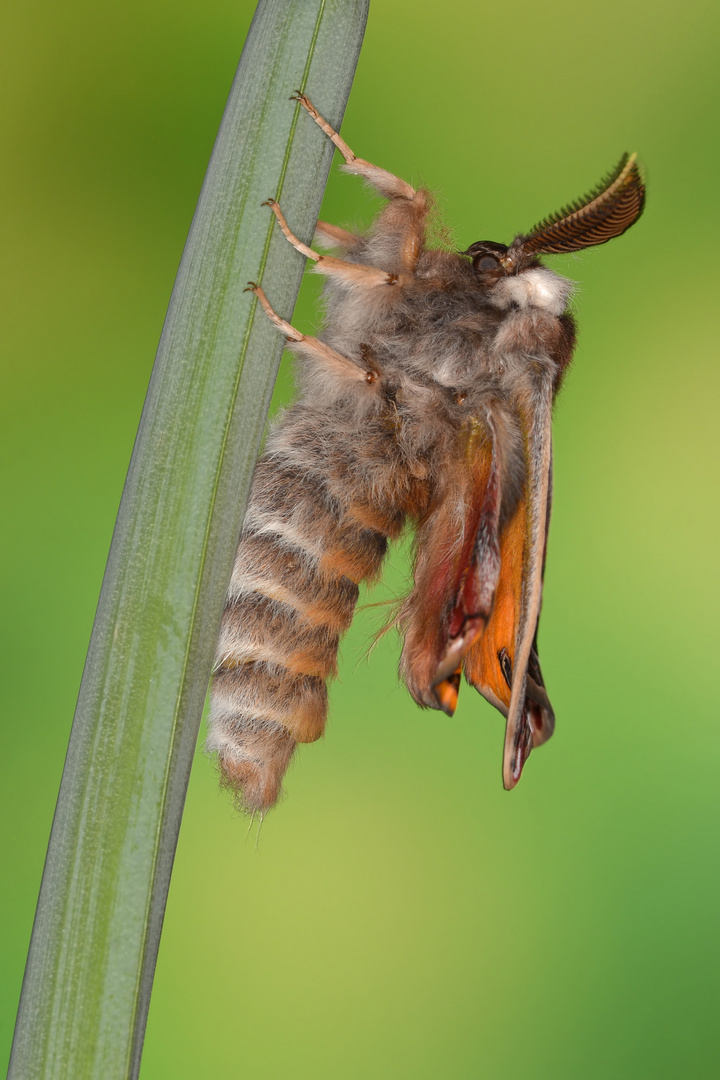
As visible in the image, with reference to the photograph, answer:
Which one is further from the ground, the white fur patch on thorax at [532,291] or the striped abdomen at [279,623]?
the white fur patch on thorax at [532,291]

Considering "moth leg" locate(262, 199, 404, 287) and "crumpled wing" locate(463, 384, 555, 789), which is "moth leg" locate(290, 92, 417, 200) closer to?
"moth leg" locate(262, 199, 404, 287)

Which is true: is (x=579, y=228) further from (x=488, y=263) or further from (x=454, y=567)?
(x=454, y=567)

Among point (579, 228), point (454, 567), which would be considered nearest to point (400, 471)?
point (454, 567)

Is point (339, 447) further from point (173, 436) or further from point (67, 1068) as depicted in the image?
point (67, 1068)

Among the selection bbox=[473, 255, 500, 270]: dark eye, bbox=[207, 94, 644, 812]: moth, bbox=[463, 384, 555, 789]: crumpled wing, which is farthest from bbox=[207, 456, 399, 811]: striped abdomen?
bbox=[473, 255, 500, 270]: dark eye

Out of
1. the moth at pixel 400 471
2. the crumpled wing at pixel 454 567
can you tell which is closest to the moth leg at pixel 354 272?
the moth at pixel 400 471

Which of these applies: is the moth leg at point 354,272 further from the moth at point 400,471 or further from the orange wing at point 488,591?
the orange wing at point 488,591
